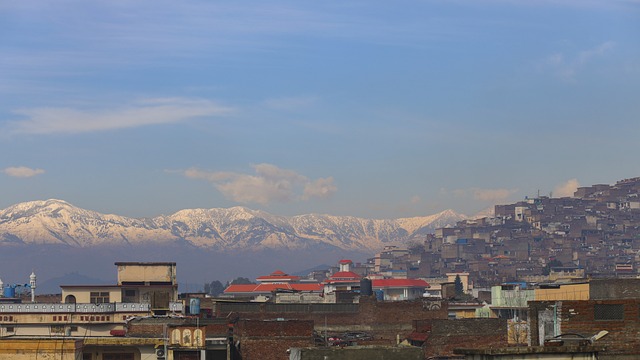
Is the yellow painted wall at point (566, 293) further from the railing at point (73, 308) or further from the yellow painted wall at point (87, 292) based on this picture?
the yellow painted wall at point (87, 292)

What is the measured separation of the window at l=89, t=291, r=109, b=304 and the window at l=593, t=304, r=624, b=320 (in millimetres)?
77118

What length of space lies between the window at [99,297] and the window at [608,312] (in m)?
77.1

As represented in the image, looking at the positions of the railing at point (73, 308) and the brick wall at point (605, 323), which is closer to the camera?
the brick wall at point (605, 323)

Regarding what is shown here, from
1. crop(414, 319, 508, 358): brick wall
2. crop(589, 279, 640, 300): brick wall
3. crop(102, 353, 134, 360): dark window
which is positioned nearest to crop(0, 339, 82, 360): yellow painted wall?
crop(102, 353, 134, 360): dark window

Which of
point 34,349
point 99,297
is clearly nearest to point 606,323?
point 34,349

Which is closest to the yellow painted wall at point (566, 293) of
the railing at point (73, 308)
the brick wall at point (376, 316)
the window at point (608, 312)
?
the brick wall at point (376, 316)

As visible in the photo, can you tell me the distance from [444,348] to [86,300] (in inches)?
1756

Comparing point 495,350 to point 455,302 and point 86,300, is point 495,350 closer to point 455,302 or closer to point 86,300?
point 86,300

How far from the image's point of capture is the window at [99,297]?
114 m

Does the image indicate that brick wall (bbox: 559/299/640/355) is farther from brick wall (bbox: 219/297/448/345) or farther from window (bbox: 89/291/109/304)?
window (bbox: 89/291/109/304)

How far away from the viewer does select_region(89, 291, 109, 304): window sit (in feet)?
374

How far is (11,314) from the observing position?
102 metres

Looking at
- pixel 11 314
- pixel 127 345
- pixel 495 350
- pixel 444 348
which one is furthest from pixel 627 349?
pixel 11 314

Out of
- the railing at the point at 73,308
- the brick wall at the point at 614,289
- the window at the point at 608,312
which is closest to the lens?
the window at the point at 608,312
